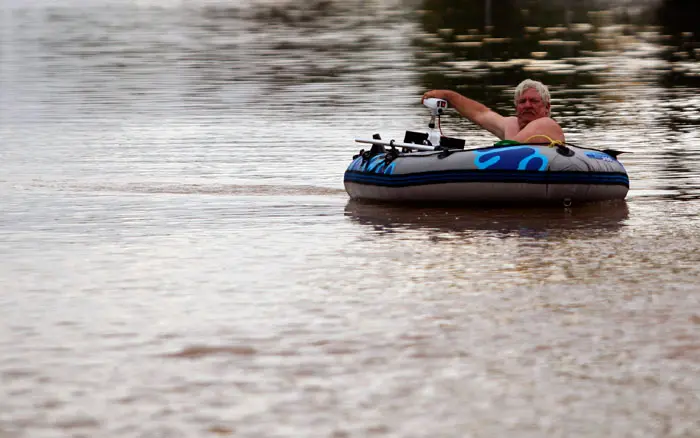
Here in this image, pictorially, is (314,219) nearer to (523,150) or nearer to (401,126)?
(523,150)

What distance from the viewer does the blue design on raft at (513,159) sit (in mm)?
12812

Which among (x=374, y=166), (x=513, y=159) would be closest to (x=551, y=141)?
(x=513, y=159)

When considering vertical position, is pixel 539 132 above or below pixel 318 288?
above

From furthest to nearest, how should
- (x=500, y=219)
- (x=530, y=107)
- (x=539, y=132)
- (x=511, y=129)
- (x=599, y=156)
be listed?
(x=511, y=129) → (x=530, y=107) → (x=539, y=132) → (x=599, y=156) → (x=500, y=219)

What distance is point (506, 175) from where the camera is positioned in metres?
12.9

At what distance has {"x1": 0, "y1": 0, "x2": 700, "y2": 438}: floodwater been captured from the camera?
21.6 ft

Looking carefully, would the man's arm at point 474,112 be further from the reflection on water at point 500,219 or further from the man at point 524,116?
the reflection on water at point 500,219

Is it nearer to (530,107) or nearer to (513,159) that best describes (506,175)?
(513,159)

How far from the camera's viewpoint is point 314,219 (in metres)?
12.8

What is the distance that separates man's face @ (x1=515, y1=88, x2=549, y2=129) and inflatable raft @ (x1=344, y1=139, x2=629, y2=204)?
0.56 meters

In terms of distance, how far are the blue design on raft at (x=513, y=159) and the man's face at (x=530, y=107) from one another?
84cm

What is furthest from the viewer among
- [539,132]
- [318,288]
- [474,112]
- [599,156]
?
[474,112]

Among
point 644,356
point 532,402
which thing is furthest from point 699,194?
point 532,402

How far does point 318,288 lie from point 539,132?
466 cm
